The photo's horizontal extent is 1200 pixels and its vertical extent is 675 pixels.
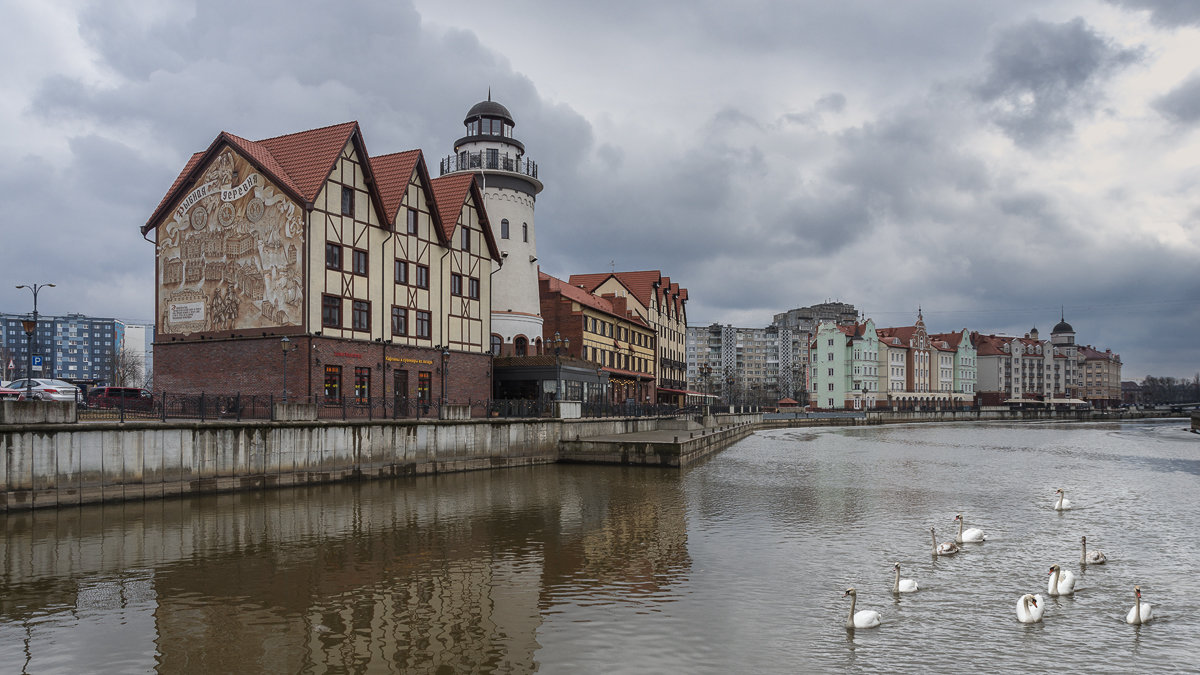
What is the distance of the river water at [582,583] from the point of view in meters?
11.7

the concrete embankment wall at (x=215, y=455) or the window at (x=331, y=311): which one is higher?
the window at (x=331, y=311)

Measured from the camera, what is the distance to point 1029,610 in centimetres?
1327

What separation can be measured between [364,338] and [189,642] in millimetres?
29084

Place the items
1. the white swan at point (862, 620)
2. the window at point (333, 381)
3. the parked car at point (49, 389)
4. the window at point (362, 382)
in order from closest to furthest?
1. the white swan at point (862, 620)
2. the parked car at point (49, 389)
3. the window at point (333, 381)
4. the window at point (362, 382)

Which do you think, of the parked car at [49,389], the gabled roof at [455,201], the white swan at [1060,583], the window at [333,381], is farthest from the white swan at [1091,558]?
the gabled roof at [455,201]

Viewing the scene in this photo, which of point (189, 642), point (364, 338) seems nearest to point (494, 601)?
point (189, 642)

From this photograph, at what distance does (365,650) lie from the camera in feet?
38.7

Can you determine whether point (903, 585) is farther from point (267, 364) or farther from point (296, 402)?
point (267, 364)

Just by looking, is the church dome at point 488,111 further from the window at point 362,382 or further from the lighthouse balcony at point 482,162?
the window at point 362,382

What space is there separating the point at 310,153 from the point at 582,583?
30.6 m

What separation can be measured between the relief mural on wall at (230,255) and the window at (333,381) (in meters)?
2.66

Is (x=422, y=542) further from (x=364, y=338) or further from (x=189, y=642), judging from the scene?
(x=364, y=338)

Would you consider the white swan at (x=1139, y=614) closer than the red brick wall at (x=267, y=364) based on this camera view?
Yes

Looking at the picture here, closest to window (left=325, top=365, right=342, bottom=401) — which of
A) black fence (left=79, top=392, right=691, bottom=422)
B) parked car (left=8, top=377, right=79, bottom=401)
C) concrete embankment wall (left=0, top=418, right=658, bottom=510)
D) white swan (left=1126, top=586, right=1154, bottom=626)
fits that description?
black fence (left=79, top=392, right=691, bottom=422)
